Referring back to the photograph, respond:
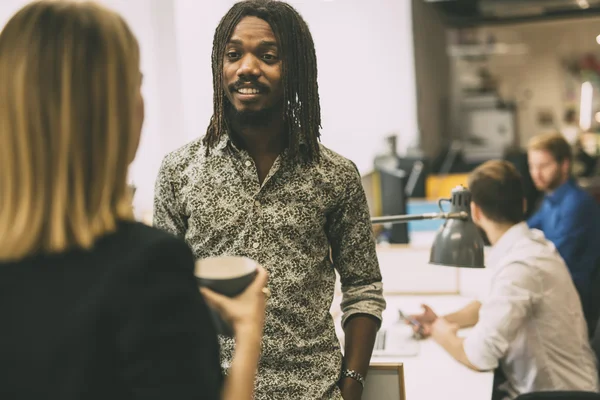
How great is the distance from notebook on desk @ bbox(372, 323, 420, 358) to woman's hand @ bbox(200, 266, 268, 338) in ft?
4.47

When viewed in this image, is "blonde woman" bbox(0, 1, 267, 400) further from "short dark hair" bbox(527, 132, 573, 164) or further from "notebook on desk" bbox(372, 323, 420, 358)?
"short dark hair" bbox(527, 132, 573, 164)

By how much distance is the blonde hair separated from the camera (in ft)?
2.22

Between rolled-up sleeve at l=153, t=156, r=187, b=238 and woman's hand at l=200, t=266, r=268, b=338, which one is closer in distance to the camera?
woman's hand at l=200, t=266, r=268, b=338

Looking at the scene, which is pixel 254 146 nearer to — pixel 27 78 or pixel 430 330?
pixel 27 78

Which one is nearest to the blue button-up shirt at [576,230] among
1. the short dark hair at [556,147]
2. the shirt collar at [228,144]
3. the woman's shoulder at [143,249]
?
the short dark hair at [556,147]

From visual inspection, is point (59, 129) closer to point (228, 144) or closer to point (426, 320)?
point (228, 144)

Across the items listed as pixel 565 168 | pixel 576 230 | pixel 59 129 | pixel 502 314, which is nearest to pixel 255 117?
pixel 59 129

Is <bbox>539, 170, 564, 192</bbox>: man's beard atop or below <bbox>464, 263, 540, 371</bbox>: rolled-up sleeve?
atop

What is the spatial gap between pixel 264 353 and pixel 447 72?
380 inches

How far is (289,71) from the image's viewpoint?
137cm

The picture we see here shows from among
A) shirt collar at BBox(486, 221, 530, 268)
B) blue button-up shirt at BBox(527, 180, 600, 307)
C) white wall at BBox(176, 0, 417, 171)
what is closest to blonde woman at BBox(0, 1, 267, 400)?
shirt collar at BBox(486, 221, 530, 268)

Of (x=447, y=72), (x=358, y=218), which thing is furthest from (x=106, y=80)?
(x=447, y=72)

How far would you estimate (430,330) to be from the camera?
2.34 m

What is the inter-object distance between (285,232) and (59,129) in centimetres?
68
